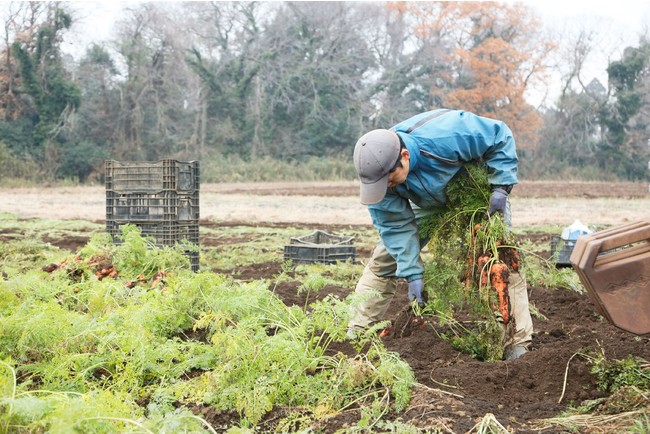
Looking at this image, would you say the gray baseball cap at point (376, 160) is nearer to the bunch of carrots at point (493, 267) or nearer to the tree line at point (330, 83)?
the bunch of carrots at point (493, 267)

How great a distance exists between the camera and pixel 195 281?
5727mm

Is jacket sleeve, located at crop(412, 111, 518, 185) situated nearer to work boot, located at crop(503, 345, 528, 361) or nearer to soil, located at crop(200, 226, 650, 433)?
work boot, located at crop(503, 345, 528, 361)

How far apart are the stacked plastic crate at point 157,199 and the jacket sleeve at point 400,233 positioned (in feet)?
14.4

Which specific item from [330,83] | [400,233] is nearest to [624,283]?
[400,233]

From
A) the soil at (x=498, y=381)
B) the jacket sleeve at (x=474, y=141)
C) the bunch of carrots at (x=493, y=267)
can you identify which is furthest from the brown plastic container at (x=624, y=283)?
Result: the jacket sleeve at (x=474, y=141)

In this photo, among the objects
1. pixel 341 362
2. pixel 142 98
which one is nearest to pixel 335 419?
pixel 341 362

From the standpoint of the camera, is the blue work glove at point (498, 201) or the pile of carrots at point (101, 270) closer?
the blue work glove at point (498, 201)

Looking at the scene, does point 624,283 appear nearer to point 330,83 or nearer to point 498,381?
point 498,381

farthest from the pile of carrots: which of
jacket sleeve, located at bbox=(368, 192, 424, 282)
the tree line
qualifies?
the tree line

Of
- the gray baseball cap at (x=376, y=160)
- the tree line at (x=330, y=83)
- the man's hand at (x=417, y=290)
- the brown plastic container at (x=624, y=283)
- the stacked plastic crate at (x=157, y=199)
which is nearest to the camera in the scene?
the brown plastic container at (x=624, y=283)

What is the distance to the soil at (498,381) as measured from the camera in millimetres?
3947

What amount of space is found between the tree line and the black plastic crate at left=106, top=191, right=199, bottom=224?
113ft

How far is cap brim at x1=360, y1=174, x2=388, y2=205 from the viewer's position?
17.4 feet

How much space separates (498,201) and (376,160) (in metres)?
0.96
